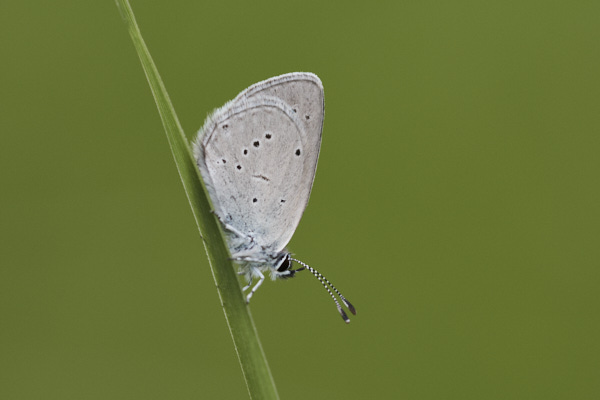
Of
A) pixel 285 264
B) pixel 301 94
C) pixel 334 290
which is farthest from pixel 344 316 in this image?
pixel 301 94

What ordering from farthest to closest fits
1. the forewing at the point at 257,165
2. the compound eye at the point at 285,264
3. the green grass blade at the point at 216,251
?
the compound eye at the point at 285,264, the forewing at the point at 257,165, the green grass blade at the point at 216,251

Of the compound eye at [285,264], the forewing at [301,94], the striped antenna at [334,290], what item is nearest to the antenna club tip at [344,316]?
the striped antenna at [334,290]

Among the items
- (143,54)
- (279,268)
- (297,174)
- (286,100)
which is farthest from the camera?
(279,268)

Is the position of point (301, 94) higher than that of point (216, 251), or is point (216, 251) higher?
point (301, 94)

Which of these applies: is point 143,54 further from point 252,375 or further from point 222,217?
point 222,217

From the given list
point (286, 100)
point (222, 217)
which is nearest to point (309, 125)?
point (286, 100)

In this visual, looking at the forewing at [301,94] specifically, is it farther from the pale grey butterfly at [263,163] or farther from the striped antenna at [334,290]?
the striped antenna at [334,290]

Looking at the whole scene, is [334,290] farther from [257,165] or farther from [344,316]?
[257,165]
